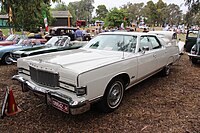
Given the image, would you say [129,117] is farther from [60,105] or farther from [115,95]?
[60,105]

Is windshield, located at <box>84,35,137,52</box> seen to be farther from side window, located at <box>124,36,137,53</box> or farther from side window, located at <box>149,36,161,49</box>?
side window, located at <box>149,36,161,49</box>

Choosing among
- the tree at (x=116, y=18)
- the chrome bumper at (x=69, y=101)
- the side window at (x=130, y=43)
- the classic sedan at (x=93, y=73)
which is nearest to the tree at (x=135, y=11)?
the tree at (x=116, y=18)

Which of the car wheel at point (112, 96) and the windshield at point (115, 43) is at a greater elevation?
the windshield at point (115, 43)

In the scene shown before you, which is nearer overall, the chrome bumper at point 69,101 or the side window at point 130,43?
the chrome bumper at point 69,101

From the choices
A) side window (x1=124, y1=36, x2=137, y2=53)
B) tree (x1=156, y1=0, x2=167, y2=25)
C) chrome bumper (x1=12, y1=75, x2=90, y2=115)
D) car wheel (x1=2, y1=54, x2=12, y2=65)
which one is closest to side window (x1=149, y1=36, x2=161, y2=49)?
side window (x1=124, y1=36, x2=137, y2=53)

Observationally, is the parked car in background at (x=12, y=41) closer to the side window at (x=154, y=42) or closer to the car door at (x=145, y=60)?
the side window at (x=154, y=42)

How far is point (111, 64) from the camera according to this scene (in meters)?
3.34

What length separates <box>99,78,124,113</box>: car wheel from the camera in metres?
3.35

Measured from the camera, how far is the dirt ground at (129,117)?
3139 millimetres

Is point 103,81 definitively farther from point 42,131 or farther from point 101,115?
point 42,131

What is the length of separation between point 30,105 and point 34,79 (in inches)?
36.6

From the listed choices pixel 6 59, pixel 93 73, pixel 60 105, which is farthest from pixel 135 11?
pixel 60 105

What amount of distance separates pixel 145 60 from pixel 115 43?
85cm

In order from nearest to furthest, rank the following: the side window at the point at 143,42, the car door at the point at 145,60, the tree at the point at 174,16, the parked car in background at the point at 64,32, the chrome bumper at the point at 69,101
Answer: the chrome bumper at the point at 69,101
the car door at the point at 145,60
the side window at the point at 143,42
the parked car in background at the point at 64,32
the tree at the point at 174,16
